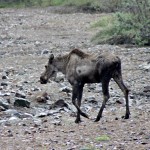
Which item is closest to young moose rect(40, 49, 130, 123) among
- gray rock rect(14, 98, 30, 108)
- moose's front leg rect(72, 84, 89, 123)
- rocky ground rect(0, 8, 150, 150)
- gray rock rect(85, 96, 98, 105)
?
moose's front leg rect(72, 84, 89, 123)

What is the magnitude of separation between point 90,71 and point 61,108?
4.97 ft

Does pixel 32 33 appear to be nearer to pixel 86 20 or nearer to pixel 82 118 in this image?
pixel 86 20

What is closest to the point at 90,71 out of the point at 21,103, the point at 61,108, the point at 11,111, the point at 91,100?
the point at 61,108

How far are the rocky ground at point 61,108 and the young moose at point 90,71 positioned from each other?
17.9 inches

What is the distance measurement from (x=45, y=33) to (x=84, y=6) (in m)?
17.1

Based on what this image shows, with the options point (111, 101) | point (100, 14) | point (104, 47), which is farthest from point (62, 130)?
point (100, 14)

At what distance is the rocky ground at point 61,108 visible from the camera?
9.55 meters

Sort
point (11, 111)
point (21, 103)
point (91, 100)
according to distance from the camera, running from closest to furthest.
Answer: point (11, 111)
point (21, 103)
point (91, 100)

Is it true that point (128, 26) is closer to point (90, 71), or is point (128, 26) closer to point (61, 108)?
point (61, 108)

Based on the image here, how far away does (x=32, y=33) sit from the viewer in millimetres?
34719

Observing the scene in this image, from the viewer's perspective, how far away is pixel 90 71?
11.3 metres

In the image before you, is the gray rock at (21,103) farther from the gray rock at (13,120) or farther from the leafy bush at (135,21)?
the leafy bush at (135,21)

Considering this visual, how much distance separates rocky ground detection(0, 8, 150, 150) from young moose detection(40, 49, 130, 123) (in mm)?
454

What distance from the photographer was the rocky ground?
9.55 m
